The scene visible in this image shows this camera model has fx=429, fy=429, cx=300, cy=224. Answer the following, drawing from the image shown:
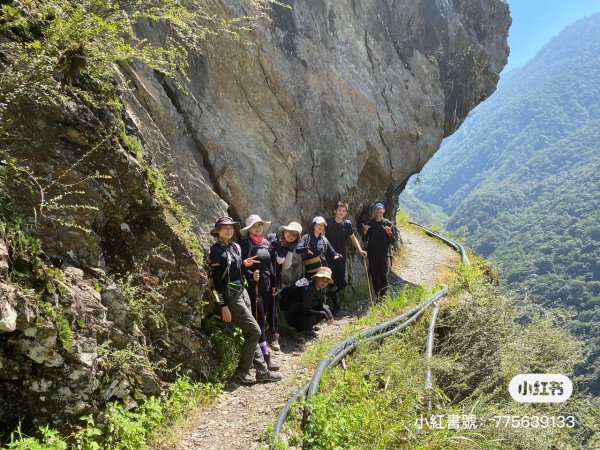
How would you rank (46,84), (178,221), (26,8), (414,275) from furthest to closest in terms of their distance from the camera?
(414,275) → (178,221) → (26,8) → (46,84)

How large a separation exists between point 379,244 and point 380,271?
2.51 feet

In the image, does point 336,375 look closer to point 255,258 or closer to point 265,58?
point 255,258

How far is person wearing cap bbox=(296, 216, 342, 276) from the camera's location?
8.92 m

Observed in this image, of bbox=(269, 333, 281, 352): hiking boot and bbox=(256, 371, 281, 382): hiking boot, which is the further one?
bbox=(269, 333, 281, 352): hiking boot

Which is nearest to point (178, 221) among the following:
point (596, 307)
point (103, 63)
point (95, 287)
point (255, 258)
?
point (255, 258)

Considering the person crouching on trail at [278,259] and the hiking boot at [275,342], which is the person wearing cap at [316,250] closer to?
the person crouching on trail at [278,259]

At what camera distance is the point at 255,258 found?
7312mm

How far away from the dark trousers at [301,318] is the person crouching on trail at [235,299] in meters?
1.82

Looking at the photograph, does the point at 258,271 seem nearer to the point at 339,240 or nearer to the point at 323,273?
the point at 323,273

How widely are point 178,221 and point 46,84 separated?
8.68 feet

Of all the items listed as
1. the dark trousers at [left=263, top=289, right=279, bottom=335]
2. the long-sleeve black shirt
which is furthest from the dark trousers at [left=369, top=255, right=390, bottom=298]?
the long-sleeve black shirt

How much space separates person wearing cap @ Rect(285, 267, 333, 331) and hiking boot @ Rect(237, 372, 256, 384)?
204 centimetres

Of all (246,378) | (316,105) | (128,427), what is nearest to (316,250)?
(246,378)

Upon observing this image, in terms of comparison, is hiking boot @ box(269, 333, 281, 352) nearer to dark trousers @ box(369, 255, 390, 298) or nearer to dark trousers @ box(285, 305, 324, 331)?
dark trousers @ box(285, 305, 324, 331)
